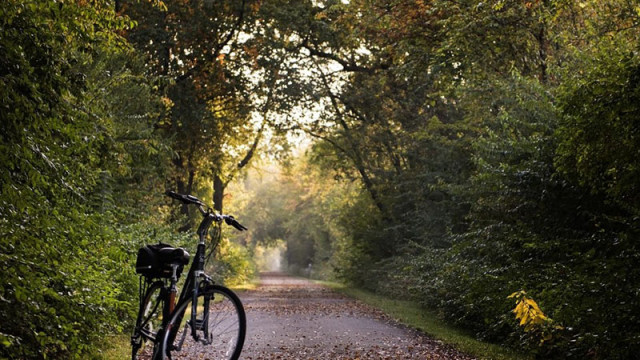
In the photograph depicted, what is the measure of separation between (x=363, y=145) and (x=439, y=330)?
16.3 metres

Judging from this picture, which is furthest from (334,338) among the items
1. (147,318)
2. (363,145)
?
(363,145)

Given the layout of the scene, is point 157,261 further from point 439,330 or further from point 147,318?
A: point 439,330

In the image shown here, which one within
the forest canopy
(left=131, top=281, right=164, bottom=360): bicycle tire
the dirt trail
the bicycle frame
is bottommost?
the dirt trail

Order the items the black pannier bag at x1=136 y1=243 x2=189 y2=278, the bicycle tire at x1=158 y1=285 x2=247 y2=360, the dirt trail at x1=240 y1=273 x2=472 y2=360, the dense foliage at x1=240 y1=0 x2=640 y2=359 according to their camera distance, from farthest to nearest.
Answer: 1. the dirt trail at x1=240 y1=273 x2=472 y2=360
2. the dense foliage at x1=240 y1=0 x2=640 y2=359
3. the black pannier bag at x1=136 y1=243 x2=189 y2=278
4. the bicycle tire at x1=158 y1=285 x2=247 y2=360

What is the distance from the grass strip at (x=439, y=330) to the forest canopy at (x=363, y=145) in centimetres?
35

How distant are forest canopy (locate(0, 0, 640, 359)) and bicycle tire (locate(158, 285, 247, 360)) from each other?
2.65ft

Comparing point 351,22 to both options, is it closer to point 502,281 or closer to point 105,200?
point 105,200

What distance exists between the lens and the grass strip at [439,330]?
28.4 feet

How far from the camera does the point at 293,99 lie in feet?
85.4

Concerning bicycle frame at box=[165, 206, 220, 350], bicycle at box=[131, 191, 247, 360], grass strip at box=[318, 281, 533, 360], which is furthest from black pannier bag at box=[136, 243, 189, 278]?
grass strip at box=[318, 281, 533, 360]

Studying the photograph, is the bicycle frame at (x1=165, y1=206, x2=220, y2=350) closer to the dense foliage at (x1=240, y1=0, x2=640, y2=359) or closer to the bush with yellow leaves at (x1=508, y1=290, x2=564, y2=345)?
the bush with yellow leaves at (x1=508, y1=290, x2=564, y2=345)

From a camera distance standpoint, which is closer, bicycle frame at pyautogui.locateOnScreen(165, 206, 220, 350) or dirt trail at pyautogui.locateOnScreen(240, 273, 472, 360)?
bicycle frame at pyautogui.locateOnScreen(165, 206, 220, 350)

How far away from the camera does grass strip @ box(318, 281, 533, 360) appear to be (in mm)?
8648

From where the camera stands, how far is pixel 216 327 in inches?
225
